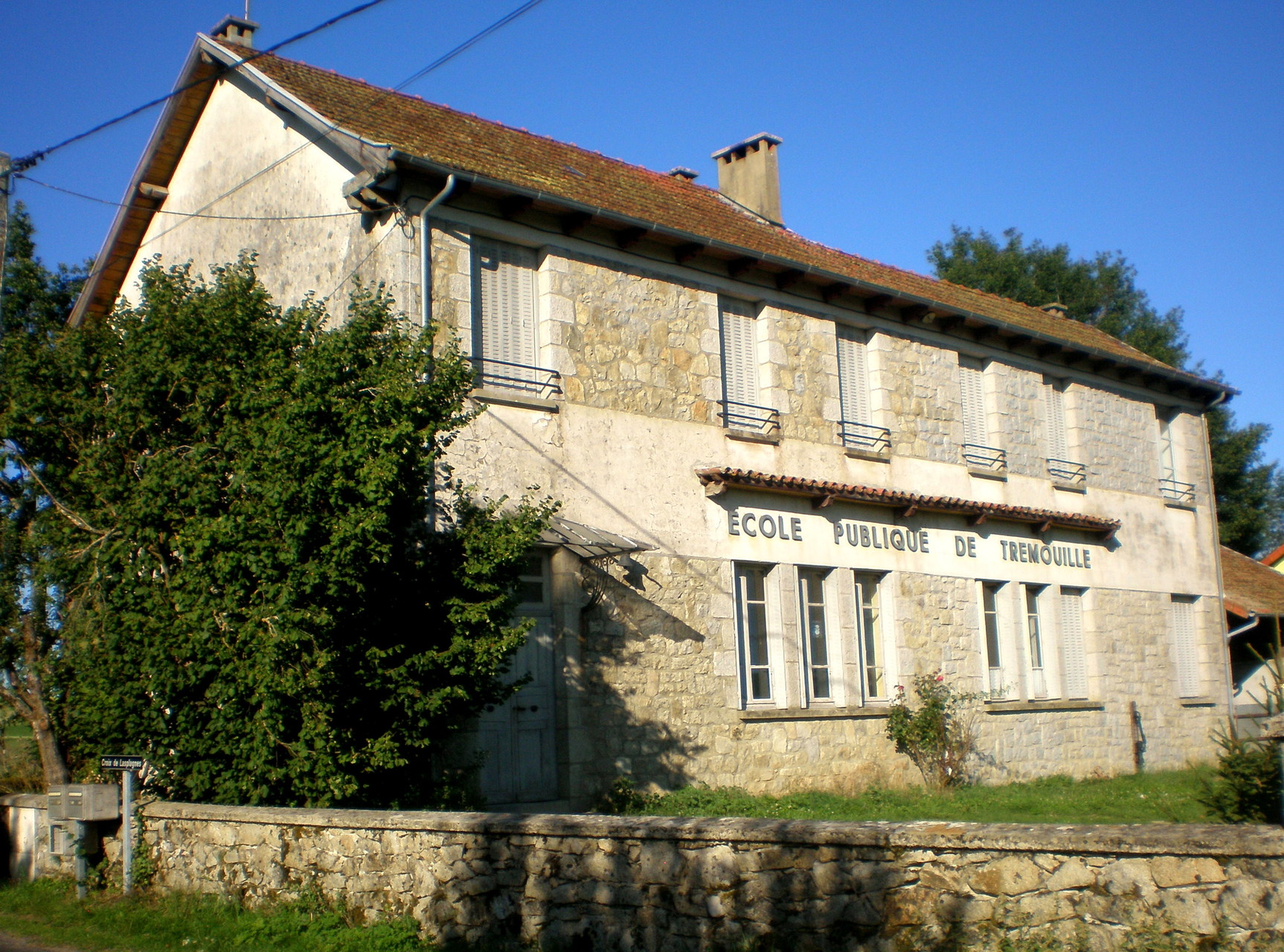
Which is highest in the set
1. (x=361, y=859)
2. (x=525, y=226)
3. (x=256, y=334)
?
(x=525, y=226)

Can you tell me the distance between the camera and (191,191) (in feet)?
48.4

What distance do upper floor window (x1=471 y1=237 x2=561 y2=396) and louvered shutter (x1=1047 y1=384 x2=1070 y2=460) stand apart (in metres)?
9.68

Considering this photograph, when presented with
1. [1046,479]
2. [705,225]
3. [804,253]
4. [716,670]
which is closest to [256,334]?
[716,670]

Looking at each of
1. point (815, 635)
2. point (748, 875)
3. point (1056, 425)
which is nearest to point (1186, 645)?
point (1056, 425)

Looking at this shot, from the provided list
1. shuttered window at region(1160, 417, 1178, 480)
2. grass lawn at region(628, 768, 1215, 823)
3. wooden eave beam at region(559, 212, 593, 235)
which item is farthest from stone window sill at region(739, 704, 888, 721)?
shuttered window at region(1160, 417, 1178, 480)

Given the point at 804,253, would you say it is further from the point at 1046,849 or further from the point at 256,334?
the point at 1046,849

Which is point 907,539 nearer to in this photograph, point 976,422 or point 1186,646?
point 976,422

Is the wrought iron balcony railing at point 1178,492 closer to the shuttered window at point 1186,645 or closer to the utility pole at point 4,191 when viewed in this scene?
the shuttered window at point 1186,645

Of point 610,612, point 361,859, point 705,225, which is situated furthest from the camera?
point 705,225

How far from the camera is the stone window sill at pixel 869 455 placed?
15.0 meters

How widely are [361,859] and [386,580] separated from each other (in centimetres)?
217

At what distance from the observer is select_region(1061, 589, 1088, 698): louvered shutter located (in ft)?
58.0

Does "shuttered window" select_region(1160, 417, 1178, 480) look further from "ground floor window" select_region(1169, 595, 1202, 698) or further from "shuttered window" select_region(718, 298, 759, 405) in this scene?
"shuttered window" select_region(718, 298, 759, 405)

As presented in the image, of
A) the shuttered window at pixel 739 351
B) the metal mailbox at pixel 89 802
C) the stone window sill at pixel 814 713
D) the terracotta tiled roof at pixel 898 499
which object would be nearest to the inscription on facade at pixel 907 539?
the terracotta tiled roof at pixel 898 499
